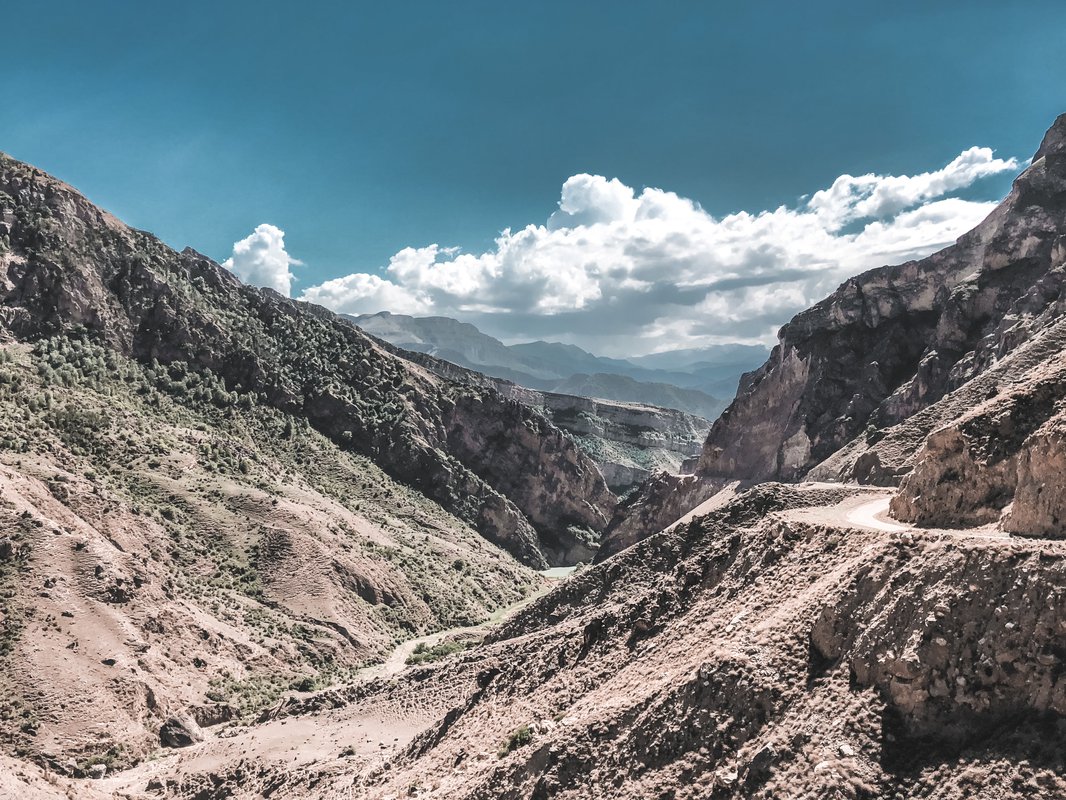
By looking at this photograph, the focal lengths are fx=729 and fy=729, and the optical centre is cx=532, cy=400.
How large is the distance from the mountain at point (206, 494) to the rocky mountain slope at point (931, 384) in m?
28.3

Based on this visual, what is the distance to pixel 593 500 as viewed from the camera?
402ft

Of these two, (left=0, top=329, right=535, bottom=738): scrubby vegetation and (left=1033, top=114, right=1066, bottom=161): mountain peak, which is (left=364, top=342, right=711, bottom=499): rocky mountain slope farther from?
(left=1033, top=114, right=1066, bottom=161): mountain peak

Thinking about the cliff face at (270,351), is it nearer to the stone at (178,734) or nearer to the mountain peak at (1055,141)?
the stone at (178,734)

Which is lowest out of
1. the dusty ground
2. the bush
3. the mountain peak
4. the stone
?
the stone

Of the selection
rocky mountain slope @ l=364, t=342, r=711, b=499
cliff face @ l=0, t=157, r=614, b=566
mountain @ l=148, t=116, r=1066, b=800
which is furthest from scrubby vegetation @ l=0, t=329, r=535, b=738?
rocky mountain slope @ l=364, t=342, r=711, b=499

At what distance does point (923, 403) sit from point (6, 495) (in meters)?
70.1

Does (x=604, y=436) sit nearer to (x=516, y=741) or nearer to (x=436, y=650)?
(x=436, y=650)

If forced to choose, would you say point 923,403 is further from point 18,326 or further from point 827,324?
point 18,326

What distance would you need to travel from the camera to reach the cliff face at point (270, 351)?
7598 cm

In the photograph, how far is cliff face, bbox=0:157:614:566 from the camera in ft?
249

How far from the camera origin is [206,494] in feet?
197

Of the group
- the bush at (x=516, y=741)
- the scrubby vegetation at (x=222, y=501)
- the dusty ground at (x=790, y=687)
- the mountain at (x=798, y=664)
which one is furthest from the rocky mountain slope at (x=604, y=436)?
the bush at (x=516, y=741)

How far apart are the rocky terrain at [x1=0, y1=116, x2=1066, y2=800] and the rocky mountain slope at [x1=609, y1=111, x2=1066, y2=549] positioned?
0.20m

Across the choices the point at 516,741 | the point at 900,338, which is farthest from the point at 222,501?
the point at 900,338
